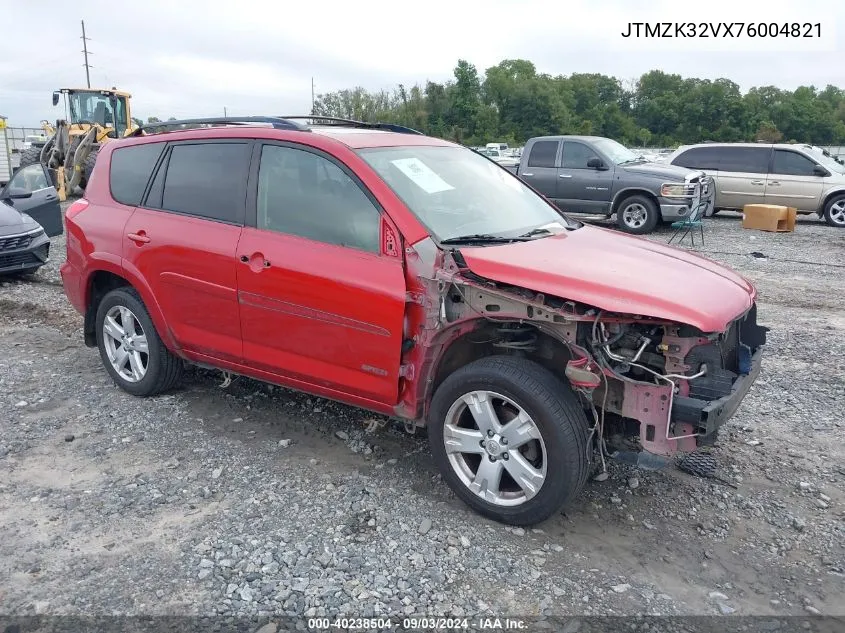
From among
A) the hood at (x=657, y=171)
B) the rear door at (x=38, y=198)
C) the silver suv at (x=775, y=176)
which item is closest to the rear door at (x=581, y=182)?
the hood at (x=657, y=171)

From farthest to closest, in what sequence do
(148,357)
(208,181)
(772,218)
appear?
(772,218), (148,357), (208,181)

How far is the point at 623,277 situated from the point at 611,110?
80679 mm

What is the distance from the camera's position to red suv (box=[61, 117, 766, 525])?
3.20m

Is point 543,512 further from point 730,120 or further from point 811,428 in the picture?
point 730,120

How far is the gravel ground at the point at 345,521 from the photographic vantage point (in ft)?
9.75

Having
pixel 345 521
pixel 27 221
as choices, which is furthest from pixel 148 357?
pixel 27 221

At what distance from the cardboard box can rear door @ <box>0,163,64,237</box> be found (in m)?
12.6

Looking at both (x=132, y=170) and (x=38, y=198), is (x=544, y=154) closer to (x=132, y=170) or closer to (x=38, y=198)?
(x=38, y=198)

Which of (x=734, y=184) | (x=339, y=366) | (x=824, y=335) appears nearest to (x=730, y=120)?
(x=734, y=184)

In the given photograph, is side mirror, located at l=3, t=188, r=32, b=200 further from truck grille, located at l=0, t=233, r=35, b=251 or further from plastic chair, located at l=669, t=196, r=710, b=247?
plastic chair, located at l=669, t=196, r=710, b=247

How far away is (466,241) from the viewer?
12.1 feet

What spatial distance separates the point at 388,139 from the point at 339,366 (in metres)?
1.48

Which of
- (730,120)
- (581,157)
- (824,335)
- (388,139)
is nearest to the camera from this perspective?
(388,139)

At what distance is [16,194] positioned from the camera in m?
9.93
